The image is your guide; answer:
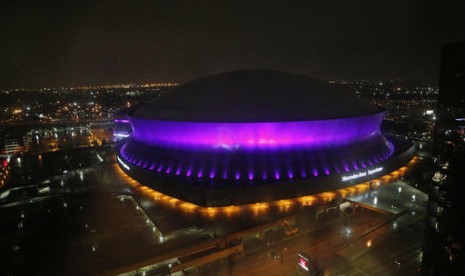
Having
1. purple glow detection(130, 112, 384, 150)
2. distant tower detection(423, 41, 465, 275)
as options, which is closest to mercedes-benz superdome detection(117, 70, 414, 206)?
purple glow detection(130, 112, 384, 150)

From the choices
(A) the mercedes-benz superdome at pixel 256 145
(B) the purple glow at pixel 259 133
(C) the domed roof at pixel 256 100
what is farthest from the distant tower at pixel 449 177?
(C) the domed roof at pixel 256 100

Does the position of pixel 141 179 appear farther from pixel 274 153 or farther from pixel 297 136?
pixel 297 136

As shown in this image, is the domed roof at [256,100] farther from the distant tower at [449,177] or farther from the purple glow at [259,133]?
the distant tower at [449,177]

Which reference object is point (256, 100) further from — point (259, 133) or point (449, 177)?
point (449, 177)

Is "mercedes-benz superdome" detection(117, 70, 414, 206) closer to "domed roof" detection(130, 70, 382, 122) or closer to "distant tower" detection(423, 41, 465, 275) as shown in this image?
"domed roof" detection(130, 70, 382, 122)

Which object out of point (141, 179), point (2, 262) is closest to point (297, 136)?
point (141, 179)
